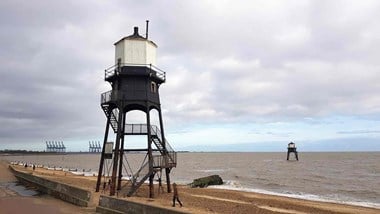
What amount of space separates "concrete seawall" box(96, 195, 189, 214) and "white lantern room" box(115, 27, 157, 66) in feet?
29.9

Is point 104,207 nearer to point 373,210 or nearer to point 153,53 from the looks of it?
point 153,53

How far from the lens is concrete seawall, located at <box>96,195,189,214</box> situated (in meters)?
14.5

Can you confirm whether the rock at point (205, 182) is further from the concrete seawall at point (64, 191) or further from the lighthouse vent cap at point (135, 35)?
the lighthouse vent cap at point (135, 35)

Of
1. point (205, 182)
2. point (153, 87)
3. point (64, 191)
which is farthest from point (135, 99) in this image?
point (205, 182)

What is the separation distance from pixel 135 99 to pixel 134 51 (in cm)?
308

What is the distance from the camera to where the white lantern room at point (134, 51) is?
24.3 metres

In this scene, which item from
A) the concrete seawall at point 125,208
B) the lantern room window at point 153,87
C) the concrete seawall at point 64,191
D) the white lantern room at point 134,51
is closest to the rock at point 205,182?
the concrete seawall at point 64,191

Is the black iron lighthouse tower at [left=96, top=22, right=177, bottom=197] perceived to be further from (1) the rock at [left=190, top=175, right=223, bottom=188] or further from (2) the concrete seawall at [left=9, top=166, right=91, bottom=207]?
(1) the rock at [left=190, top=175, right=223, bottom=188]

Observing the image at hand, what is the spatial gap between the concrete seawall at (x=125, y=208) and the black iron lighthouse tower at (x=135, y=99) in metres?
4.70

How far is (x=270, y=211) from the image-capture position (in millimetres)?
23172

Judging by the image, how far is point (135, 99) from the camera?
23.7 meters

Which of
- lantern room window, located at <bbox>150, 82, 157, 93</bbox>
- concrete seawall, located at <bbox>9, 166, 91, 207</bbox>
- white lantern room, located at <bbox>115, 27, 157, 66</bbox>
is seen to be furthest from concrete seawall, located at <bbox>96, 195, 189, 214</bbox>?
white lantern room, located at <bbox>115, 27, 157, 66</bbox>

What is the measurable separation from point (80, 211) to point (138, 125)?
6643mm

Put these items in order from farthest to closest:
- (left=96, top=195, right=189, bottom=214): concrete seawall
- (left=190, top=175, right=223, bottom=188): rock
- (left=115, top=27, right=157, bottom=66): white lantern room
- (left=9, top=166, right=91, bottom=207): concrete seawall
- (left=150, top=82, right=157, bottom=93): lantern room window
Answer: (left=190, top=175, right=223, bottom=188): rock < (left=150, top=82, right=157, bottom=93): lantern room window < (left=115, top=27, right=157, bottom=66): white lantern room < (left=9, top=166, right=91, bottom=207): concrete seawall < (left=96, top=195, right=189, bottom=214): concrete seawall
